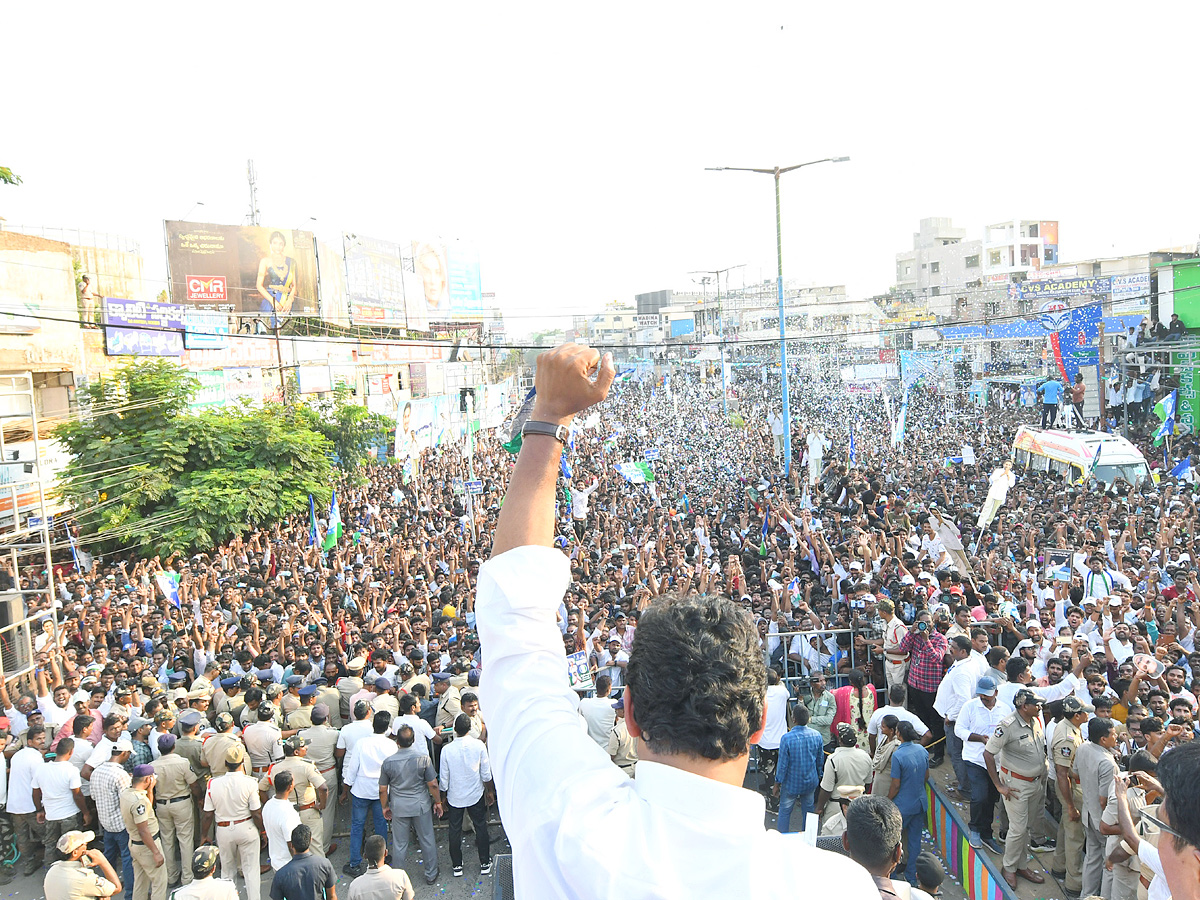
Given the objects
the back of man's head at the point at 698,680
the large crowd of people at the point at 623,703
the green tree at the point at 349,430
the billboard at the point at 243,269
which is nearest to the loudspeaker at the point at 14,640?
the large crowd of people at the point at 623,703

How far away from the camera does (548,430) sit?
129 cm

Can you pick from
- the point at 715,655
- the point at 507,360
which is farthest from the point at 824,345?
the point at 715,655

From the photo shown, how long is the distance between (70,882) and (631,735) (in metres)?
5.53

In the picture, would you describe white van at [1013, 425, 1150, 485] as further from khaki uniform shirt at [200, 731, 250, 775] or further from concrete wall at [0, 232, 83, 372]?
concrete wall at [0, 232, 83, 372]

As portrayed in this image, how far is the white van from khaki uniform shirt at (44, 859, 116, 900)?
16.0 metres

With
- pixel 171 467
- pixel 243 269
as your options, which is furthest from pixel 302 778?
pixel 243 269

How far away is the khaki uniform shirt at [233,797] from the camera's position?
20.2ft

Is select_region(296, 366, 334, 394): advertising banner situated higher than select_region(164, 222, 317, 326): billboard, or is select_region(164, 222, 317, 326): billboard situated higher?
select_region(164, 222, 317, 326): billboard

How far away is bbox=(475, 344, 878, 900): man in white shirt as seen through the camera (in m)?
0.95

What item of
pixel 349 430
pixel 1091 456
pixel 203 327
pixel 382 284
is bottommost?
pixel 1091 456

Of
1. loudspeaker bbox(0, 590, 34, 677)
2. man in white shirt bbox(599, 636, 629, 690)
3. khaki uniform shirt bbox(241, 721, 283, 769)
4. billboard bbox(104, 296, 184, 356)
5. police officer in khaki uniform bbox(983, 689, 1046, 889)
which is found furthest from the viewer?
billboard bbox(104, 296, 184, 356)

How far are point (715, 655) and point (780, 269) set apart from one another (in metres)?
19.8

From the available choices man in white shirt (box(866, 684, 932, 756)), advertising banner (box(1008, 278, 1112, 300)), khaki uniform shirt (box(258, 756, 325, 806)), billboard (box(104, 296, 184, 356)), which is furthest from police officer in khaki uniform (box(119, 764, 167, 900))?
advertising banner (box(1008, 278, 1112, 300))

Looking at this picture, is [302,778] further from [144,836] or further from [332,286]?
[332,286]
